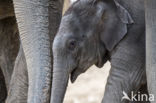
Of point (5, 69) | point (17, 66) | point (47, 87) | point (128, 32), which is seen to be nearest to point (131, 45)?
point (128, 32)

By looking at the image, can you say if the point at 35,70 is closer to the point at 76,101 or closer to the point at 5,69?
the point at 5,69

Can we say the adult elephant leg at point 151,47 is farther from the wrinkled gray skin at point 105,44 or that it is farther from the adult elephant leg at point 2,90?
the adult elephant leg at point 2,90

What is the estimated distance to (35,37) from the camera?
4738 mm

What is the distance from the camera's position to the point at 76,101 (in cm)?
846

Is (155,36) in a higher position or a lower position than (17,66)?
higher

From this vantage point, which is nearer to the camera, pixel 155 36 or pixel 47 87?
pixel 155 36

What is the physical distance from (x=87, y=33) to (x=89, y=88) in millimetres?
4256

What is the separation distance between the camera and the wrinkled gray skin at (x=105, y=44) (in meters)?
4.58

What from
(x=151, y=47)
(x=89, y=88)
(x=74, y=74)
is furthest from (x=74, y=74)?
(x=89, y=88)

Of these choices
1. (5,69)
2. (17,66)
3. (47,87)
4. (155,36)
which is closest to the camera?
(155,36)

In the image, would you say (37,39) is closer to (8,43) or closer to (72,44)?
(72,44)

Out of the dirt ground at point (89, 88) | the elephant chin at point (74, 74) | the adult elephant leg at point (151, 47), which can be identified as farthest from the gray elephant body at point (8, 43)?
the dirt ground at point (89, 88)

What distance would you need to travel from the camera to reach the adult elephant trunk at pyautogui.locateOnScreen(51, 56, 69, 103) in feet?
14.9

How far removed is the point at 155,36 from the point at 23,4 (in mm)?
791
